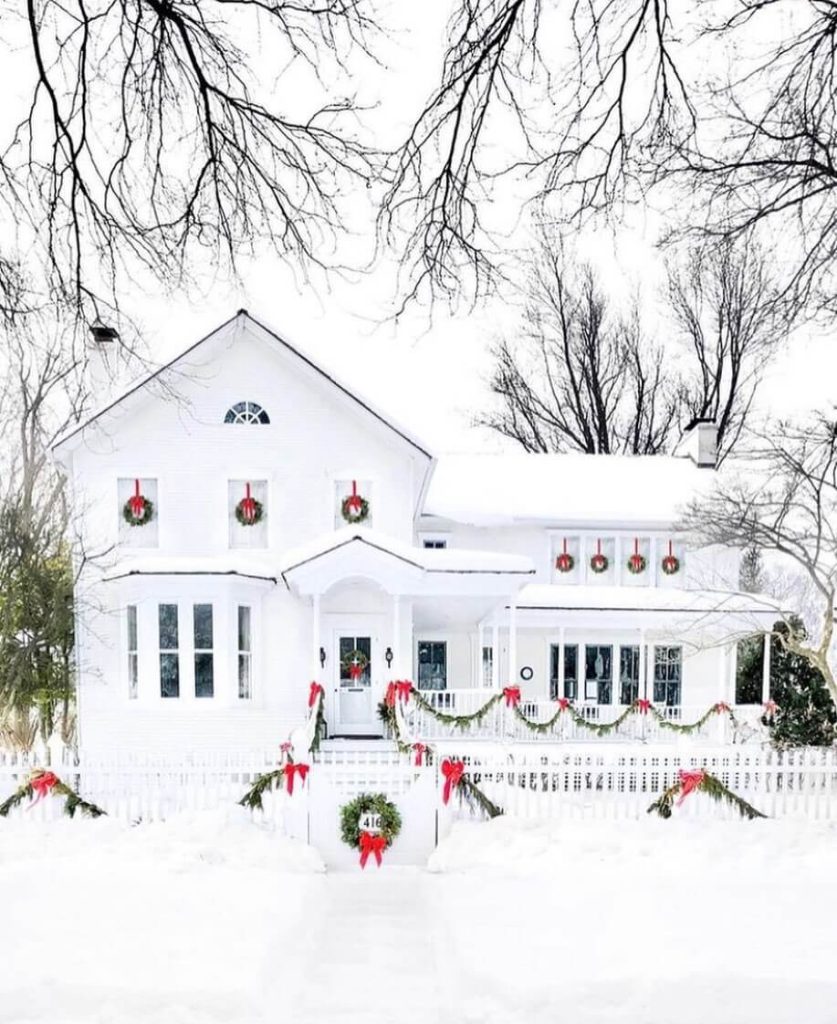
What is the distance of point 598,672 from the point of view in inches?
→ 757

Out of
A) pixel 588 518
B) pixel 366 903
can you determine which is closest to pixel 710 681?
pixel 588 518

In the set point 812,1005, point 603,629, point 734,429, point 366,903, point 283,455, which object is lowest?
point 366,903

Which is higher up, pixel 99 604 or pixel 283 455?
pixel 283 455

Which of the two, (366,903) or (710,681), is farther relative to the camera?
(710,681)

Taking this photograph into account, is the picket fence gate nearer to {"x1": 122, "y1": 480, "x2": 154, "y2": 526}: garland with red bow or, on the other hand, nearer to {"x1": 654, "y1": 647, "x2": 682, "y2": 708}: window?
{"x1": 122, "y1": 480, "x2": 154, "y2": 526}: garland with red bow

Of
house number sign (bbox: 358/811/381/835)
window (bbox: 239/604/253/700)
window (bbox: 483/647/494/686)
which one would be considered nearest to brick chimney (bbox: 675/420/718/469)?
window (bbox: 483/647/494/686)

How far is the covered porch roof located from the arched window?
2.87 meters

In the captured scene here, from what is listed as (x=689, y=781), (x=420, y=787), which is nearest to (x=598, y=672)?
(x=689, y=781)

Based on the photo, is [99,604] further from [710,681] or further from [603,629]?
[710,681]

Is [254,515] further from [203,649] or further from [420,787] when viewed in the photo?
[420,787]

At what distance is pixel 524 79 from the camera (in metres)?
3.22

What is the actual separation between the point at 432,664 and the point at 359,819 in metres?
8.24

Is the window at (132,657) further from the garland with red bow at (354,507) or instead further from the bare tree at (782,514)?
the bare tree at (782,514)

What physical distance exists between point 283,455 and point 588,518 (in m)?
7.34
